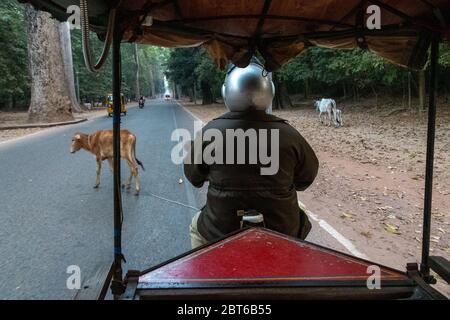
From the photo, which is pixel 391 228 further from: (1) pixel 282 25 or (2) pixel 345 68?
(2) pixel 345 68

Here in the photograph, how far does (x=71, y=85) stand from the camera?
3534 cm

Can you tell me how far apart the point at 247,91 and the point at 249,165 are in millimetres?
640

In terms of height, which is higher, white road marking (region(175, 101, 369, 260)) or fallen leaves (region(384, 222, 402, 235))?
white road marking (region(175, 101, 369, 260))

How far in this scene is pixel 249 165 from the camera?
3.12 metres

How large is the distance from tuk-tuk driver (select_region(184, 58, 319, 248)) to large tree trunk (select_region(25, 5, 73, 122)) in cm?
2449

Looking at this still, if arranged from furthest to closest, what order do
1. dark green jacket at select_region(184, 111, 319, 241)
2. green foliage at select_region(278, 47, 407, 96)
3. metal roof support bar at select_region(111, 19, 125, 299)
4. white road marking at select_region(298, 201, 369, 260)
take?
green foliage at select_region(278, 47, 407, 96) < white road marking at select_region(298, 201, 369, 260) < dark green jacket at select_region(184, 111, 319, 241) < metal roof support bar at select_region(111, 19, 125, 299)

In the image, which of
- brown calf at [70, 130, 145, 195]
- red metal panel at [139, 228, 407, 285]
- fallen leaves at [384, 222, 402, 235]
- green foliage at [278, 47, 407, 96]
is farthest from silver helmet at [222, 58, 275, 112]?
green foliage at [278, 47, 407, 96]

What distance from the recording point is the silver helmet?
11.0 ft

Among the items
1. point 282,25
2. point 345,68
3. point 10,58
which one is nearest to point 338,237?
point 282,25

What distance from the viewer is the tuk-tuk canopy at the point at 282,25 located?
3223 millimetres

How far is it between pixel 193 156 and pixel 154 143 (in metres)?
12.3

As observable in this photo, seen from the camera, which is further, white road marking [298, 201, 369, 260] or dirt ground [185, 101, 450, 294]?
dirt ground [185, 101, 450, 294]

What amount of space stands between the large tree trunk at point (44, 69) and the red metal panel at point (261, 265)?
25.3m

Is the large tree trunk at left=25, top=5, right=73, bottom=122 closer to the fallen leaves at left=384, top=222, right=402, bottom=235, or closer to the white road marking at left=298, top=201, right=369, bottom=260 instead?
the white road marking at left=298, top=201, right=369, bottom=260
